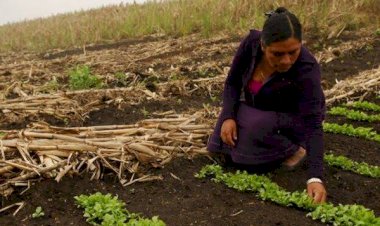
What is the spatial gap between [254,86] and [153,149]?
1.04 metres

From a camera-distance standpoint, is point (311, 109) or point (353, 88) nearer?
point (311, 109)

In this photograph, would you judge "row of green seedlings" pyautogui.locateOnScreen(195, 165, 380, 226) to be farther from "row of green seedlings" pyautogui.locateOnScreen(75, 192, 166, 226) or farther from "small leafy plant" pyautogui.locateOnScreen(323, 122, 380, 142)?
"small leafy plant" pyautogui.locateOnScreen(323, 122, 380, 142)

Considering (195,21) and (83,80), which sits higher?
(195,21)

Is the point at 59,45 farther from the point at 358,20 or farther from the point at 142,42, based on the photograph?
the point at 358,20

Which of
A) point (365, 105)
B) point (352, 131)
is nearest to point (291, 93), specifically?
point (352, 131)

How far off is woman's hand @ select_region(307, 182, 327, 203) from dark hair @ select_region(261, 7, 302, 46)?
1.04 metres

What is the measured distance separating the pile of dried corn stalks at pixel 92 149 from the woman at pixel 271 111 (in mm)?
402

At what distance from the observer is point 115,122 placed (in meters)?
5.79

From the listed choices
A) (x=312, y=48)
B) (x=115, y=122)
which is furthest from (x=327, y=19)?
(x=115, y=122)

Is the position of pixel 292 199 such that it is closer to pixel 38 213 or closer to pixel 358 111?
pixel 38 213

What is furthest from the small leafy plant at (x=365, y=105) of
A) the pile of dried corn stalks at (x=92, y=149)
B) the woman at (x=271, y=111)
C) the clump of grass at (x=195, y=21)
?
the clump of grass at (x=195, y=21)

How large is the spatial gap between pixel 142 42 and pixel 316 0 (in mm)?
4410

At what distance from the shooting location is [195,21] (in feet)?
43.6

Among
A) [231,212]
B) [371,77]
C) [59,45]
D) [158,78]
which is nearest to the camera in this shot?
[231,212]
